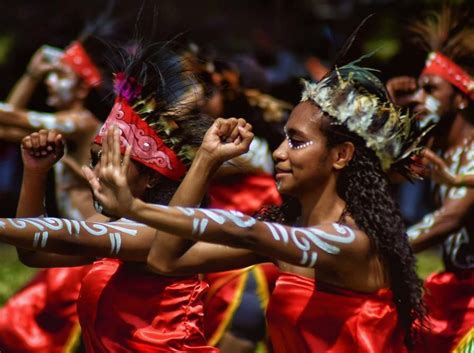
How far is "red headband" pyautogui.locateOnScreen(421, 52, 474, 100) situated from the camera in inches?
247

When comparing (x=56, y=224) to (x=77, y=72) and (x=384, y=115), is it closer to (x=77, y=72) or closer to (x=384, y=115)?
(x=384, y=115)

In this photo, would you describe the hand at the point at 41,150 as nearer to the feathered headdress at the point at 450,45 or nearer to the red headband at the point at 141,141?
the red headband at the point at 141,141

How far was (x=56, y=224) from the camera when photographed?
4078 millimetres

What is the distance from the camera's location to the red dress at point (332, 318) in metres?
3.86

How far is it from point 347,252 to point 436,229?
82.6 inches

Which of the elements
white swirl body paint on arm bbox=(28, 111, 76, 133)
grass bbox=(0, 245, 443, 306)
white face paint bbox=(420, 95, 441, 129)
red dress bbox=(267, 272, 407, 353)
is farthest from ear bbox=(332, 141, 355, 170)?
grass bbox=(0, 245, 443, 306)

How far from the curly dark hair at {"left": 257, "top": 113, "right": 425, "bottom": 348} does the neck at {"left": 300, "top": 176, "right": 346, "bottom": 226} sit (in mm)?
20

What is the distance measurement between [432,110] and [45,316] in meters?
2.27

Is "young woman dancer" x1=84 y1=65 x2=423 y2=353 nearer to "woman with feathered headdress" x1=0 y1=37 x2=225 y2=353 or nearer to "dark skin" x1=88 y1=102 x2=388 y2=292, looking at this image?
"dark skin" x1=88 y1=102 x2=388 y2=292

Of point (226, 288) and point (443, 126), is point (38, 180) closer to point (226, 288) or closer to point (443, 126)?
point (226, 288)

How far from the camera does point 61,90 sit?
26.3ft

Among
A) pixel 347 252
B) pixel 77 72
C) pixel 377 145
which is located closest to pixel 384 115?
pixel 377 145

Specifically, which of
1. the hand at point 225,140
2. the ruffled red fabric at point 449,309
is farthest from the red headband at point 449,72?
the hand at point 225,140

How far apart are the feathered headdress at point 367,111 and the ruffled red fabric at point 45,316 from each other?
2.39 meters
